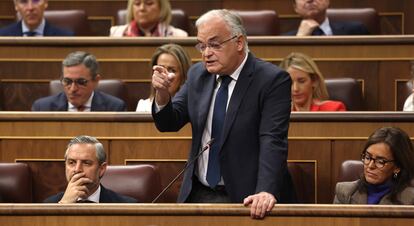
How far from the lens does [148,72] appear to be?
116 inches

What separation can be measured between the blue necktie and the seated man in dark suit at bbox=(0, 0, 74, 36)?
1363 millimetres

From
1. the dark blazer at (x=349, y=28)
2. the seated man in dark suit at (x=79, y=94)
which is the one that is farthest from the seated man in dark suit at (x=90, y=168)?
the dark blazer at (x=349, y=28)

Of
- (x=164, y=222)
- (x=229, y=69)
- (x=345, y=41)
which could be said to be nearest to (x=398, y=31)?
(x=345, y=41)

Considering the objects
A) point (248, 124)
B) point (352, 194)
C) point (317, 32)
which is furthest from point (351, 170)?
point (317, 32)

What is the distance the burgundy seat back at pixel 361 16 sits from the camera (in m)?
3.26

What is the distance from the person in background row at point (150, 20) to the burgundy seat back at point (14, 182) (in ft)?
3.01

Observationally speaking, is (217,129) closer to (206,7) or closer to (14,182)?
A: (14,182)

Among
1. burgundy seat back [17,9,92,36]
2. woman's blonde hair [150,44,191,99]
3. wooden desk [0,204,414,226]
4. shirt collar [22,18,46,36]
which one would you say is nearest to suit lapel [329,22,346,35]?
woman's blonde hair [150,44,191,99]

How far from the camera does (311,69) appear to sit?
2.72m

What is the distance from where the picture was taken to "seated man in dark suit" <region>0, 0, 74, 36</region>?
3242 millimetres

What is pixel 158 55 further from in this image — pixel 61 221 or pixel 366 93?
pixel 61 221

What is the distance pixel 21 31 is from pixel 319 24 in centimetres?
89

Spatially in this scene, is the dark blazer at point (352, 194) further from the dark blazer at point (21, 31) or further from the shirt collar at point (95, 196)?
the dark blazer at point (21, 31)

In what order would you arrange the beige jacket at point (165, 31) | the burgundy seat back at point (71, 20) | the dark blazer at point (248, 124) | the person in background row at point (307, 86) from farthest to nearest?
the burgundy seat back at point (71, 20)
the beige jacket at point (165, 31)
the person in background row at point (307, 86)
the dark blazer at point (248, 124)
